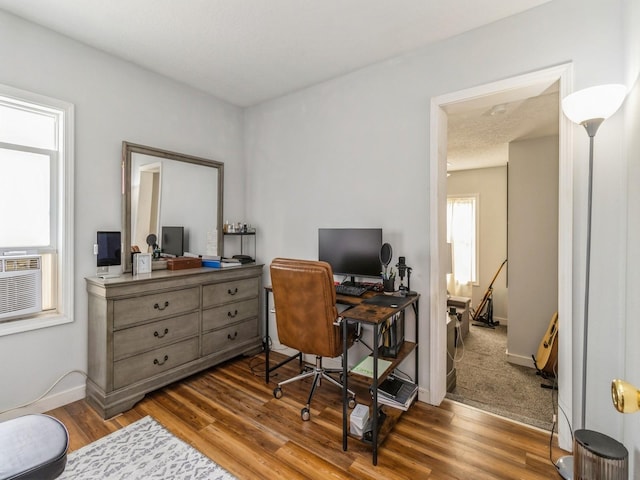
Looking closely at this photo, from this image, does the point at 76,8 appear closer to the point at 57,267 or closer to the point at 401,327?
the point at 57,267

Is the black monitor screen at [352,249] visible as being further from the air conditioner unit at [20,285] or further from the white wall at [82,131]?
the air conditioner unit at [20,285]

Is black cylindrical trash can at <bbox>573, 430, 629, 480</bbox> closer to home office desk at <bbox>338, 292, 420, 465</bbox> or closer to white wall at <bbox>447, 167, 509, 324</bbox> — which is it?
A: home office desk at <bbox>338, 292, 420, 465</bbox>

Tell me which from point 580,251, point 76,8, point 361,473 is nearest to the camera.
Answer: point 361,473

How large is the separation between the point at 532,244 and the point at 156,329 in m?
3.74

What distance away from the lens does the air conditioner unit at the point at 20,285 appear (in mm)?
2084

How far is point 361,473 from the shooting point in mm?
1695

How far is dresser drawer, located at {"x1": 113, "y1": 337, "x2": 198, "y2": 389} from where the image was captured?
2.27 m

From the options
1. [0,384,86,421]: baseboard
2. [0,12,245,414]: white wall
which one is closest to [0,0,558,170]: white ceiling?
[0,12,245,414]: white wall

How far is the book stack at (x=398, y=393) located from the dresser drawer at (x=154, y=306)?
68.5 inches

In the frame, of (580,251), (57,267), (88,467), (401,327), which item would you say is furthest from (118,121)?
(580,251)

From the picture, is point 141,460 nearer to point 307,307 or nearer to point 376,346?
point 307,307

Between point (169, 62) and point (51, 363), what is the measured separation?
2596 millimetres

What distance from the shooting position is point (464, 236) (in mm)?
5559

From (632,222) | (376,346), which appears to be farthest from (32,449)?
(632,222)
